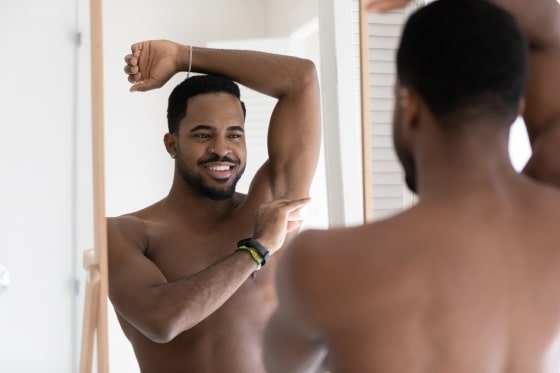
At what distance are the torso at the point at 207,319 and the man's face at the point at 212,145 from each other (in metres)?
0.09

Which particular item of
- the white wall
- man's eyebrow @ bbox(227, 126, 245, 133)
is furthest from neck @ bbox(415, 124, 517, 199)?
the white wall

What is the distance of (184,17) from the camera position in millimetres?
1515

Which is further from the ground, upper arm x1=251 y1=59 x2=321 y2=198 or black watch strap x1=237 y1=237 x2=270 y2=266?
upper arm x1=251 y1=59 x2=321 y2=198

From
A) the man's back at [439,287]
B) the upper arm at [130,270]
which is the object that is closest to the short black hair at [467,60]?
the man's back at [439,287]

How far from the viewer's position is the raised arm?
153 centimetres

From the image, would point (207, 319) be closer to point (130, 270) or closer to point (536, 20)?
point (130, 270)

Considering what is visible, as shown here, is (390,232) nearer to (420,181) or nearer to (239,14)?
(420,181)

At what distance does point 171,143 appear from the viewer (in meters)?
1.49

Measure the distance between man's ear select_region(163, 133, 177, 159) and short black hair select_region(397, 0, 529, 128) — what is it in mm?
693

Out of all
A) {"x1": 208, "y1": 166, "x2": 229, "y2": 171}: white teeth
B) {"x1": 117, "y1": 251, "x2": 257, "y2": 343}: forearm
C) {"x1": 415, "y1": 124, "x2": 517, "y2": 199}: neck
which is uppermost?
{"x1": 208, "y1": 166, "x2": 229, "y2": 171}: white teeth

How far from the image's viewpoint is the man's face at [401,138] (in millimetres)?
923

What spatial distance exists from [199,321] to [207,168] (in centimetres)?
30

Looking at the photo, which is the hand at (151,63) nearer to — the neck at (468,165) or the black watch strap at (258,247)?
the black watch strap at (258,247)

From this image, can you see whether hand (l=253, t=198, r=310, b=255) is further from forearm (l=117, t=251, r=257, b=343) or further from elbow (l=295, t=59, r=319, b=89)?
elbow (l=295, t=59, r=319, b=89)
